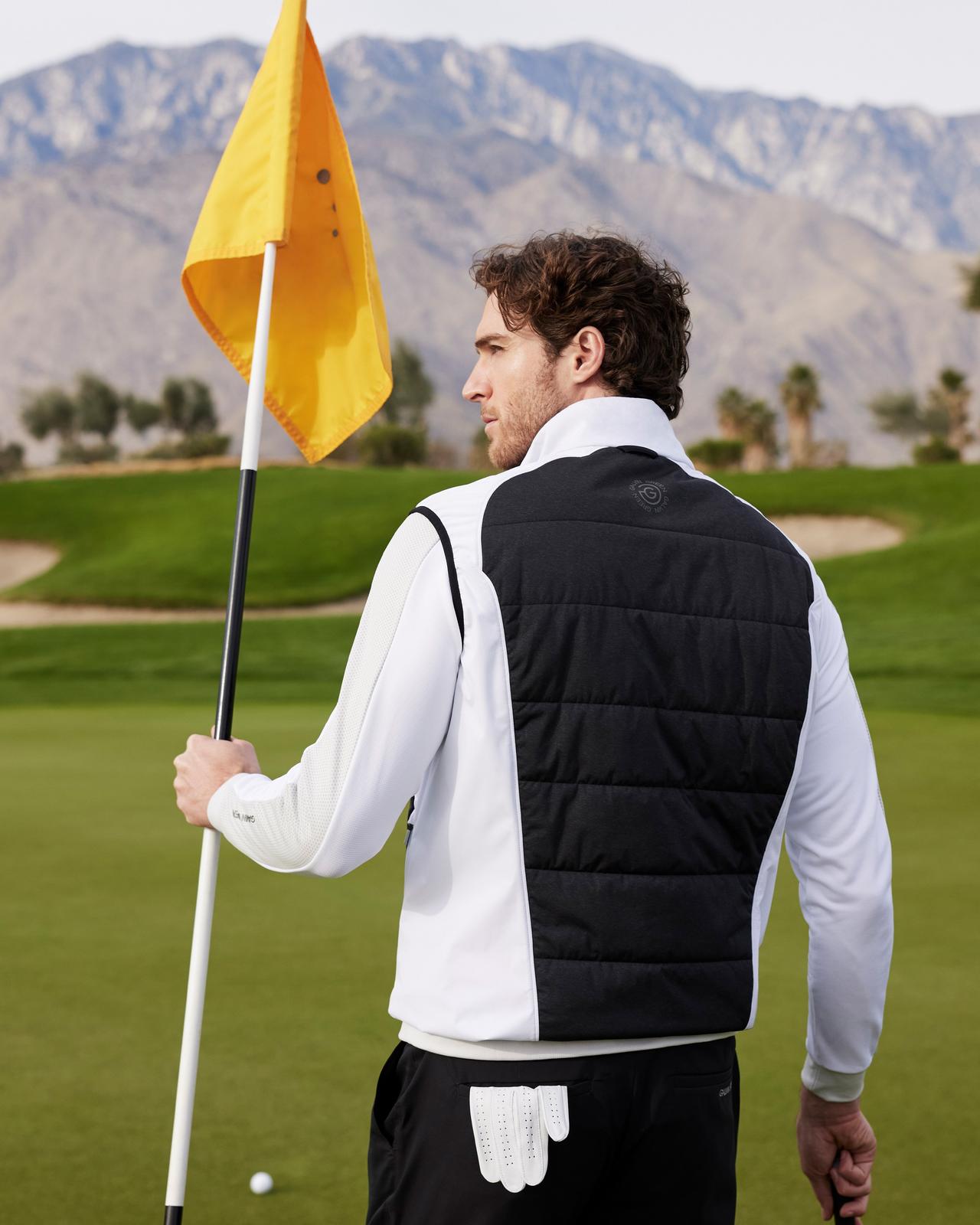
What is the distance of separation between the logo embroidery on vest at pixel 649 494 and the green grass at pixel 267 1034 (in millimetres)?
1624

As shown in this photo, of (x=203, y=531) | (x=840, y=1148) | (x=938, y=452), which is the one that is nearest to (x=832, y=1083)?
(x=840, y=1148)

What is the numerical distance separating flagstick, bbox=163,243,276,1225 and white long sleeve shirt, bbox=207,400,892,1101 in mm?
285

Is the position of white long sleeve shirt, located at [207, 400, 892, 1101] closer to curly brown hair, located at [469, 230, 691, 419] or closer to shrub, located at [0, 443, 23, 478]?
curly brown hair, located at [469, 230, 691, 419]

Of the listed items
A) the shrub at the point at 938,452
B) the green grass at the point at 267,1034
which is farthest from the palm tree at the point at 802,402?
the green grass at the point at 267,1034

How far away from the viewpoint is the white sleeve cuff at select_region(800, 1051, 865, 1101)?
2.18 metres

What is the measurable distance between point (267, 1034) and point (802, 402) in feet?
171

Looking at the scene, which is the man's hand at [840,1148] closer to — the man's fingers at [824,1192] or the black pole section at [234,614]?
the man's fingers at [824,1192]

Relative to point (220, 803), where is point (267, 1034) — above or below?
below

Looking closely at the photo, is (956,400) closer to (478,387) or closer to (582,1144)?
(478,387)

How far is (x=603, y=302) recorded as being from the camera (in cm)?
197

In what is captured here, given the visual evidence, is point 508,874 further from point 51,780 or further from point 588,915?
point 51,780

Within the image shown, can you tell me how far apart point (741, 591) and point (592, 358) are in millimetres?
366

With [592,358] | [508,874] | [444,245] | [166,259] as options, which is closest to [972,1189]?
[508,874]

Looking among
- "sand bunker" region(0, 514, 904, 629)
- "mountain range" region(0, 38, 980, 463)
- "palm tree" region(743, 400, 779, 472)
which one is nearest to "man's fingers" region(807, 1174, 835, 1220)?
"sand bunker" region(0, 514, 904, 629)
